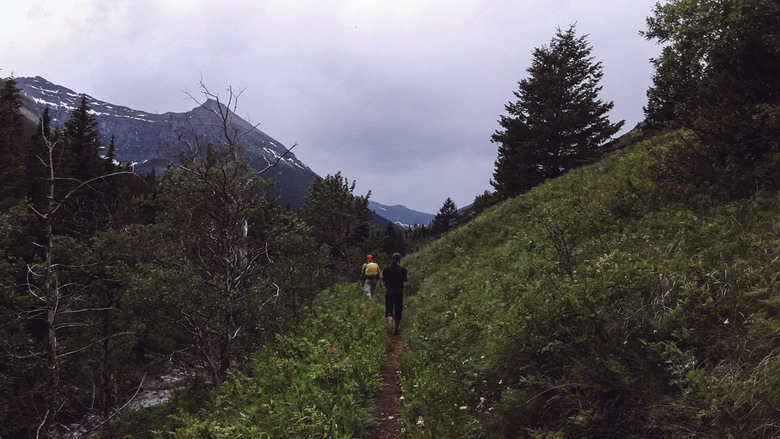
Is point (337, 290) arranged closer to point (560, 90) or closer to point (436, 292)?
point (436, 292)

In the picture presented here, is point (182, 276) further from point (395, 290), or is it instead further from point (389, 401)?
point (389, 401)

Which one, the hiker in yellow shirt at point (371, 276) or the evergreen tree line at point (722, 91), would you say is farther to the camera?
the hiker in yellow shirt at point (371, 276)

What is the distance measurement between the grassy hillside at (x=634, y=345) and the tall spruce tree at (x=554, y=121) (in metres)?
18.5

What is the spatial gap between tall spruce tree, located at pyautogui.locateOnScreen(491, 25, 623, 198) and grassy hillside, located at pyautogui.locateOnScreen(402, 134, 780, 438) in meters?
18.5

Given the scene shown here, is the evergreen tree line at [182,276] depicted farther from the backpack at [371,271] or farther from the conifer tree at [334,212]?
the conifer tree at [334,212]

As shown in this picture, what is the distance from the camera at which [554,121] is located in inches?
1008

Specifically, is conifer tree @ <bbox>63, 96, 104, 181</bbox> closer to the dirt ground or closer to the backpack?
the backpack

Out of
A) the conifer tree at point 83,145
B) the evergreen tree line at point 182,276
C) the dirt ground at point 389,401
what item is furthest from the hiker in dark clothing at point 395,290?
the conifer tree at point 83,145

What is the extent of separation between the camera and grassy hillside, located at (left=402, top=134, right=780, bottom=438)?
3.37 meters

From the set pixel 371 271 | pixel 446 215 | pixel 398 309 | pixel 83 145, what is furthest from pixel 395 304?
pixel 446 215

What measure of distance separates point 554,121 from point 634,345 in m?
24.0

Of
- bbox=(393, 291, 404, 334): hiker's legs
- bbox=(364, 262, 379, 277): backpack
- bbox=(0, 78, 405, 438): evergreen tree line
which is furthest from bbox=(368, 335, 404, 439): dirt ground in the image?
bbox=(364, 262, 379, 277): backpack

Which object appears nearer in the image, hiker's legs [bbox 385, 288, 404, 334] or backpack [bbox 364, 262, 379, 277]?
hiker's legs [bbox 385, 288, 404, 334]

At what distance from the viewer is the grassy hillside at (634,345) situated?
3.37 m
